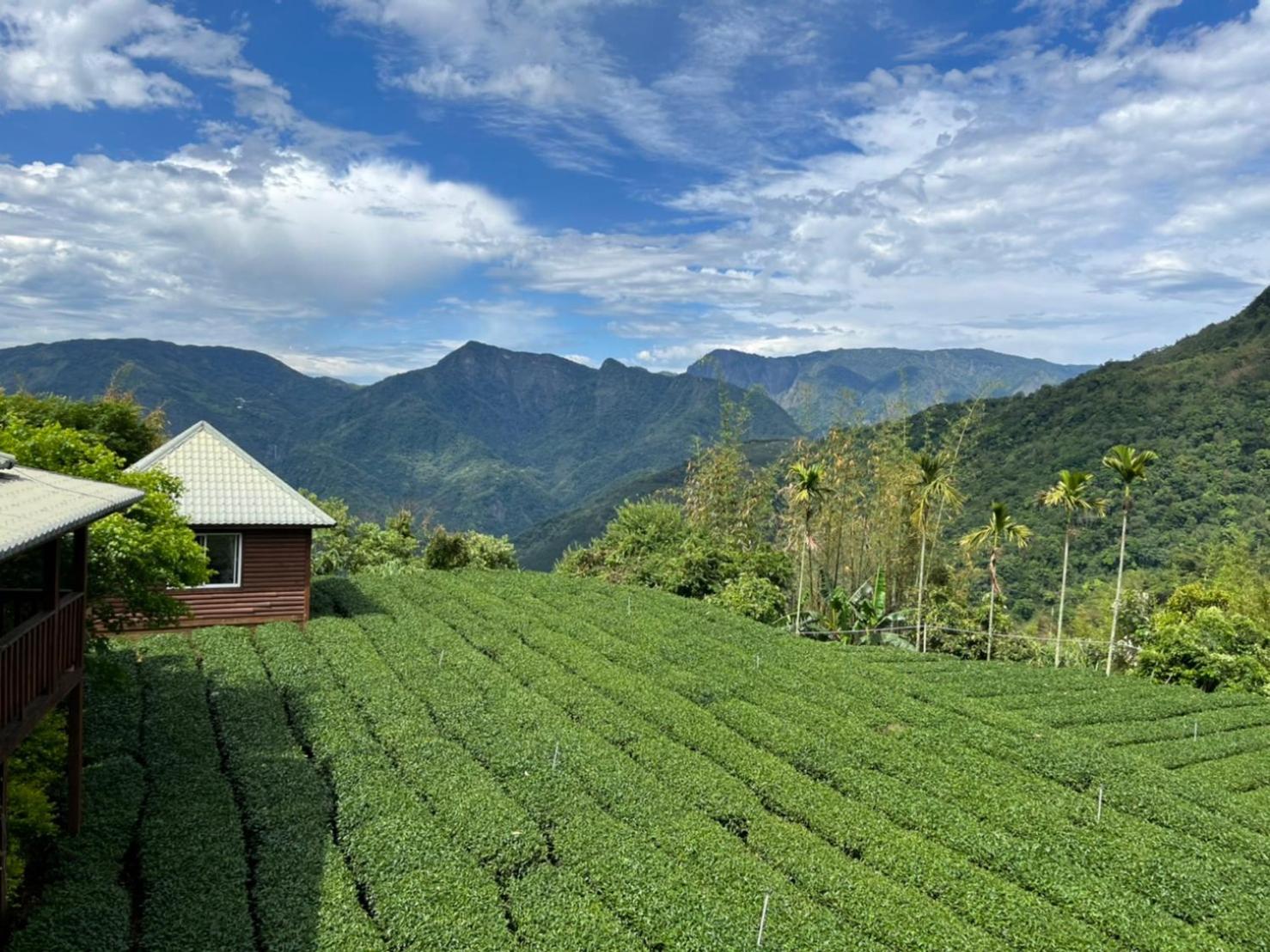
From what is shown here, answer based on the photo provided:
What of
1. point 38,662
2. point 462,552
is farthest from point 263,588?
point 462,552

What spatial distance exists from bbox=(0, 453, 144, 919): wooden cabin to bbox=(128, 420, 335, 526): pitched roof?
28.2 ft

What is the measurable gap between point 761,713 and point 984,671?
34.6 ft

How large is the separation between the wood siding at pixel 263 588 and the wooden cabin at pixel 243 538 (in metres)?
0.02

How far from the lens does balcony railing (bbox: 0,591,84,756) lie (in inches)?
349

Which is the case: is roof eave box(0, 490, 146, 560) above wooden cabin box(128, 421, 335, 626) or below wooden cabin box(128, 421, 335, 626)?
above

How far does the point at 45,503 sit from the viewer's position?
30.5ft

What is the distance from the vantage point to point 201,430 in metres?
24.3

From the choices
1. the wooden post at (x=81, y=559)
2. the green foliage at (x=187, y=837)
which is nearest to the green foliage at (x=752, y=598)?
the green foliage at (x=187, y=837)

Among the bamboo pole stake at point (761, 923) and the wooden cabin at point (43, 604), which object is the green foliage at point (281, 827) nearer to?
the wooden cabin at point (43, 604)

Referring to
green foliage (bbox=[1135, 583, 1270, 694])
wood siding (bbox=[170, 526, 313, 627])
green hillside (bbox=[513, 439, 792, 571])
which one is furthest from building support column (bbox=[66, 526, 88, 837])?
green hillside (bbox=[513, 439, 792, 571])

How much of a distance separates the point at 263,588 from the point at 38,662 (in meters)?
13.0

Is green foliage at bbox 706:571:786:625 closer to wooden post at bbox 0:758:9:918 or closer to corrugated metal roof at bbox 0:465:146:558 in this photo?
corrugated metal roof at bbox 0:465:146:558

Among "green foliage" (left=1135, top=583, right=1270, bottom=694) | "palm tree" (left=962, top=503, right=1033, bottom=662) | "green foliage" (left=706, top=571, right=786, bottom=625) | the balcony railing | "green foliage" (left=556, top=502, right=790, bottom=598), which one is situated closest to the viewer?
the balcony railing

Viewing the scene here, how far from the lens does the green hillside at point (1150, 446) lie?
153 ft
